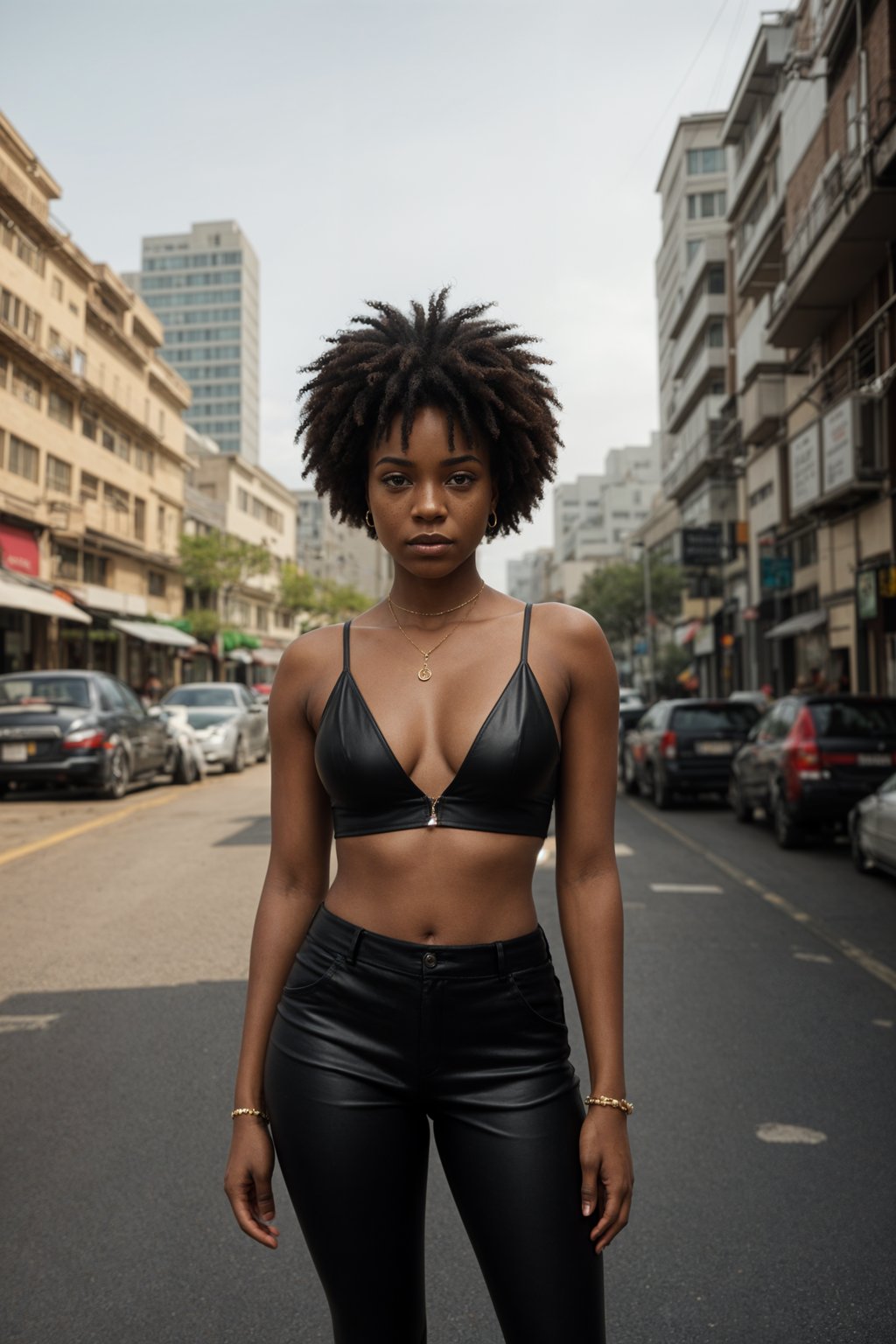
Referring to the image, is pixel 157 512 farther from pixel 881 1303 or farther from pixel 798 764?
pixel 881 1303

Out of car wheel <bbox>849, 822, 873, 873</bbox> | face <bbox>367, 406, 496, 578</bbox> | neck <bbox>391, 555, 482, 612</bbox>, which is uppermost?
face <bbox>367, 406, 496, 578</bbox>

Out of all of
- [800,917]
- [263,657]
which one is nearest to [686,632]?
[263,657]

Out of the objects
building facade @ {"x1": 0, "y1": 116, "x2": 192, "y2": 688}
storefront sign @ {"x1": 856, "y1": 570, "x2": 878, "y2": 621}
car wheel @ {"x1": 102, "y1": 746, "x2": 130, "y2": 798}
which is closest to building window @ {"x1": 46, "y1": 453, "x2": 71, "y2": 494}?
building facade @ {"x1": 0, "y1": 116, "x2": 192, "y2": 688}

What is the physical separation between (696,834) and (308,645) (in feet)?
40.9

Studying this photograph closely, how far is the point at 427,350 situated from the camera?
7.27ft

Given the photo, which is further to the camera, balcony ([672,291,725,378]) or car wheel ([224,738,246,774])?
balcony ([672,291,725,378])

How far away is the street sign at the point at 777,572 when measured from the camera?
3597cm

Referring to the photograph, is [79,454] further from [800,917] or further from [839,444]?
[800,917]

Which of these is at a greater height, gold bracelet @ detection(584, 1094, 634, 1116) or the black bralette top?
the black bralette top

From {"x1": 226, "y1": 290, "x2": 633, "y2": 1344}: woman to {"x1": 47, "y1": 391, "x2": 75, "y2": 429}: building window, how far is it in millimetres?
42419

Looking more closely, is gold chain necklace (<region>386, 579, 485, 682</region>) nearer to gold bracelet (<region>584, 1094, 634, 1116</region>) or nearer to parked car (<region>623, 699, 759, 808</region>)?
gold bracelet (<region>584, 1094, 634, 1116</region>)

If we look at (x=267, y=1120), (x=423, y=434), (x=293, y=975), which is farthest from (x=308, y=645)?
(x=267, y=1120)

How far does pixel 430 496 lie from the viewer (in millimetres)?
2055

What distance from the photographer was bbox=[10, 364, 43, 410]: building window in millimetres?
38438
